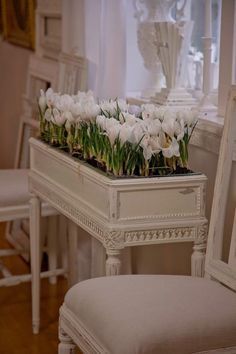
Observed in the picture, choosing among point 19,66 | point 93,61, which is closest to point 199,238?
point 93,61

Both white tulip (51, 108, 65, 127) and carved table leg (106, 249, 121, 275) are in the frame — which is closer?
carved table leg (106, 249, 121, 275)

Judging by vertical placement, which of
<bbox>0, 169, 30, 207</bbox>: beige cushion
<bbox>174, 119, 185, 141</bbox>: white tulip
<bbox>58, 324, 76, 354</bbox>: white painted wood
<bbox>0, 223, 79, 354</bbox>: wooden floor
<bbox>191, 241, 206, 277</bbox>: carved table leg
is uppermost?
<bbox>174, 119, 185, 141</bbox>: white tulip

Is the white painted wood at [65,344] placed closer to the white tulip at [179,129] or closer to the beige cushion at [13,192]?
the white tulip at [179,129]

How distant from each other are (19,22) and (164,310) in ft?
11.8

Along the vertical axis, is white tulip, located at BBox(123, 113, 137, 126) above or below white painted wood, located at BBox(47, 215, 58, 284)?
above

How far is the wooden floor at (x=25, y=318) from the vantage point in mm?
3562

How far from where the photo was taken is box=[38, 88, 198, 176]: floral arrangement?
2541 millimetres

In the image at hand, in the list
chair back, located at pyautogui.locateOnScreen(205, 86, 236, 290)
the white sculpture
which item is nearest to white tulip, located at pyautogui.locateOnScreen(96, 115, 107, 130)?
chair back, located at pyautogui.locateOnScreen(205, 86, 236, 290)

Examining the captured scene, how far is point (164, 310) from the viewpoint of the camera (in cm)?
215

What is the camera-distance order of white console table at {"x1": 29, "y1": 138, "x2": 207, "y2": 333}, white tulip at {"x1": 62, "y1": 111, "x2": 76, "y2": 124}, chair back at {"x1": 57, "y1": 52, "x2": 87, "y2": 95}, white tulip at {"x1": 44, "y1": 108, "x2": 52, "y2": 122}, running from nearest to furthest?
1. white console table at {"x1": 29, "y1": 138, "x2": 207, "y2": 333}
2. white tulip at {"x1": 62, "y1": 111, "x2": 76, "y2": 124}
3. white tulip at {"x1": 44, "y1": 108, "x2": 52, "y2": 122}
4. chair back at {"x1": 57, "y1": 52, "x2": 87, "y2": 95}

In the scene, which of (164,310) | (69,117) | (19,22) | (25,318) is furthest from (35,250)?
(19,22)

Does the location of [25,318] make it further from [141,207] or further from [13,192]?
[141,207]

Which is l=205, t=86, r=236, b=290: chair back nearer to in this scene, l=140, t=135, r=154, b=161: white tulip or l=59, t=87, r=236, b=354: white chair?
l=59, t=87, r=236, b=354: white chair

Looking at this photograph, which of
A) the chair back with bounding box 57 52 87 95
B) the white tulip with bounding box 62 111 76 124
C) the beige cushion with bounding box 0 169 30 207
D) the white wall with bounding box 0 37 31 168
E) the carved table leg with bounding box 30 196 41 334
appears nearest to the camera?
the white tulip with bounding box 62 111 76 124
